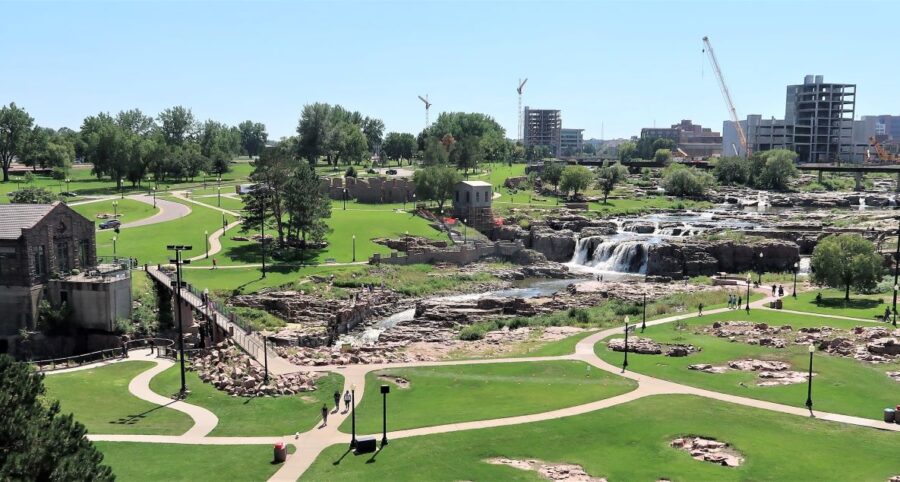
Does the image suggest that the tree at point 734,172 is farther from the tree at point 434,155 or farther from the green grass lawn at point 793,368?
the green grass lawn at point 793,368

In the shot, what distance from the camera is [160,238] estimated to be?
87312 millimetres

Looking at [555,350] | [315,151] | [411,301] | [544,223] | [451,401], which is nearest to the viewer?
[451,401]

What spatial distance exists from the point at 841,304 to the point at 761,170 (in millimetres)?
124146

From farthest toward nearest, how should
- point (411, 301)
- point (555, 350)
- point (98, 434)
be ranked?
point (411, 301) < point (555, 350) < point (98, 434)

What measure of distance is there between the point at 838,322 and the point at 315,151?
12807cm

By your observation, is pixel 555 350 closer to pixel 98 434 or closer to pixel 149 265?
pixel 98 434

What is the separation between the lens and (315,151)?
553ft

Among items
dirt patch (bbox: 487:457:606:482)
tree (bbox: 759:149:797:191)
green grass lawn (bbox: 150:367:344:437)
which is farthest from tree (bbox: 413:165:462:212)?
tree (bbox: 759:149:797:191)

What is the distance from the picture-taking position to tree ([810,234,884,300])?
2520 inches

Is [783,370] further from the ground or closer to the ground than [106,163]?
closer to the ground

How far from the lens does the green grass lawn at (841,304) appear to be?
59.5 m

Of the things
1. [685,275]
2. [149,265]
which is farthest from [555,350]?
[685,275]

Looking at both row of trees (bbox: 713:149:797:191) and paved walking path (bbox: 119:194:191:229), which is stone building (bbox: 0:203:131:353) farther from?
row of trees (bbox: 713:149:797:191)

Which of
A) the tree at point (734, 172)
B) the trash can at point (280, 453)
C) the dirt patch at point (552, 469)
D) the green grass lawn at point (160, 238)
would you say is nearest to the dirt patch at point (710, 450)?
the dirt patch at point (552, 469)
